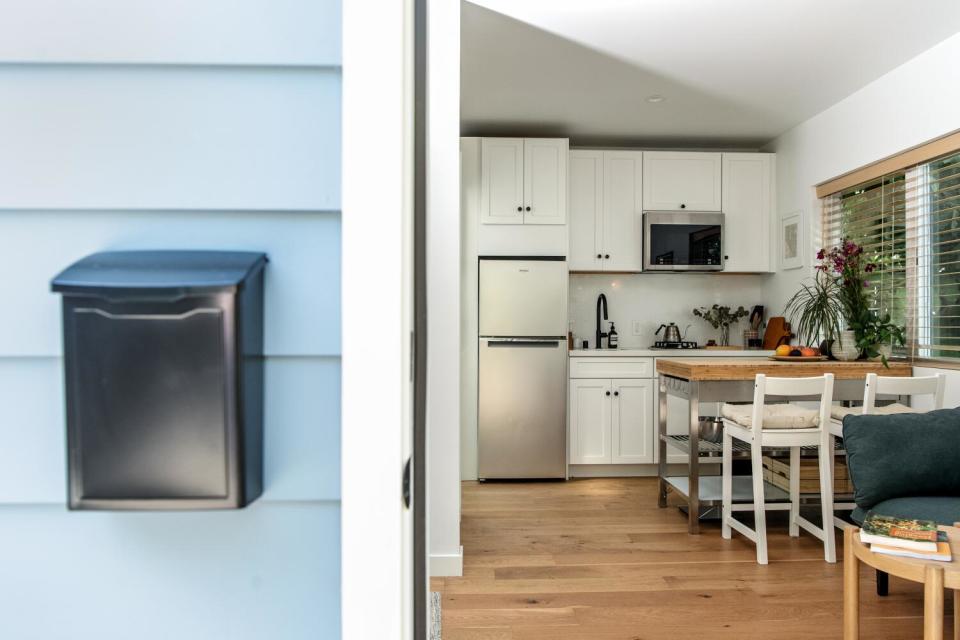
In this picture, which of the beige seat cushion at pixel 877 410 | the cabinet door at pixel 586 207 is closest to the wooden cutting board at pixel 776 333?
the beige seat cushion at pixel 877 410

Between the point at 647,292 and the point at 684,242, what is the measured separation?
1.82 ft

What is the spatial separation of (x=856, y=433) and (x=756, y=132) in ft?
10.6

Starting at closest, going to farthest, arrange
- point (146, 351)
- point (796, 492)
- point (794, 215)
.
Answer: point (146, 351)
point (796, 492)
point (794, 215)

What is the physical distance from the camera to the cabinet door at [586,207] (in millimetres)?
5012

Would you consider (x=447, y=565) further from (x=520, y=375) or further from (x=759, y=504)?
(x=520, y=375)

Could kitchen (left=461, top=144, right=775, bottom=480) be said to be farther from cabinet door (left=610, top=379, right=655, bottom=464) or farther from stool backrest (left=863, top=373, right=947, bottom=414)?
stool backrest (left=863, top=373, right=947, bottom=414)

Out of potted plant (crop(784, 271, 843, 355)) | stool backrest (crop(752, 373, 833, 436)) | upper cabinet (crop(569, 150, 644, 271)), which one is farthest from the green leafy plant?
upper cabinet (crop(569, 150, 644, 271))

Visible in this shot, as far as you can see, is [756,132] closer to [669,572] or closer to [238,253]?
[669,572]

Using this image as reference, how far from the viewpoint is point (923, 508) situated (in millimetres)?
2283

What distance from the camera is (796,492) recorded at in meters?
3.37

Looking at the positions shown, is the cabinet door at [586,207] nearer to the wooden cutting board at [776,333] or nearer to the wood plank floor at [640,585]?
the wooden cutting board at [776,333]

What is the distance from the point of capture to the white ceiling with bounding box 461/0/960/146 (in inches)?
120

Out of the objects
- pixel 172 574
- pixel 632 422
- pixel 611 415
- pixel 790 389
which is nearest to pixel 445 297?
pixel 790 389

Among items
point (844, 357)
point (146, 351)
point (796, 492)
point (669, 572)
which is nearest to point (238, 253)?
point (146, 351)
